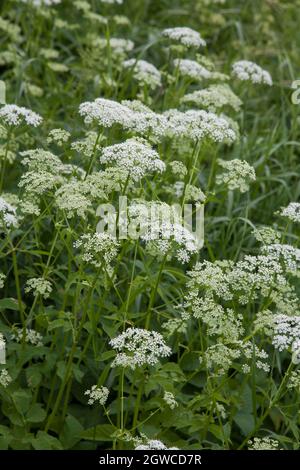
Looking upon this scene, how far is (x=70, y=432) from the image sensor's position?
4.88 meters

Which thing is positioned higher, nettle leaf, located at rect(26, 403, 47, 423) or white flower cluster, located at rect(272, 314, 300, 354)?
white flower cluster, located at rect(272, 314, 300, 354)

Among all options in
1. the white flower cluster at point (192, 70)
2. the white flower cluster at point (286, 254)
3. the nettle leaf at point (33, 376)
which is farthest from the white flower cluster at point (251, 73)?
the nettle leaf at point (33, 376)

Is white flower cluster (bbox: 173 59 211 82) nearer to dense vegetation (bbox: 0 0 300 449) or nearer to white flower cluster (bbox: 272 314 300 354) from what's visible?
dense vegetation (bbox: 0 0 300 449)

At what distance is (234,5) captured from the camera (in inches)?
438

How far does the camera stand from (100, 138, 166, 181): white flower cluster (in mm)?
4434

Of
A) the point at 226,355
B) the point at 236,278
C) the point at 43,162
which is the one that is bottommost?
the point at 226,355

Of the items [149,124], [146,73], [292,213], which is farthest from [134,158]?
[146,73]

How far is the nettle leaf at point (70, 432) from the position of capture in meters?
4.86

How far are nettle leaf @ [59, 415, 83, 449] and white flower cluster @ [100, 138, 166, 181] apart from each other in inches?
64.1

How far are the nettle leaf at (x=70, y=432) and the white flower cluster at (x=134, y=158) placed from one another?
64.1 inches

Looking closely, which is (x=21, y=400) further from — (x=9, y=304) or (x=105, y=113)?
(x=105, y=113)

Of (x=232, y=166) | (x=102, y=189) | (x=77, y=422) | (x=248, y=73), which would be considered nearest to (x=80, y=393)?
(x=77, y=422)

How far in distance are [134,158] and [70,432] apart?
1814 millimetres
